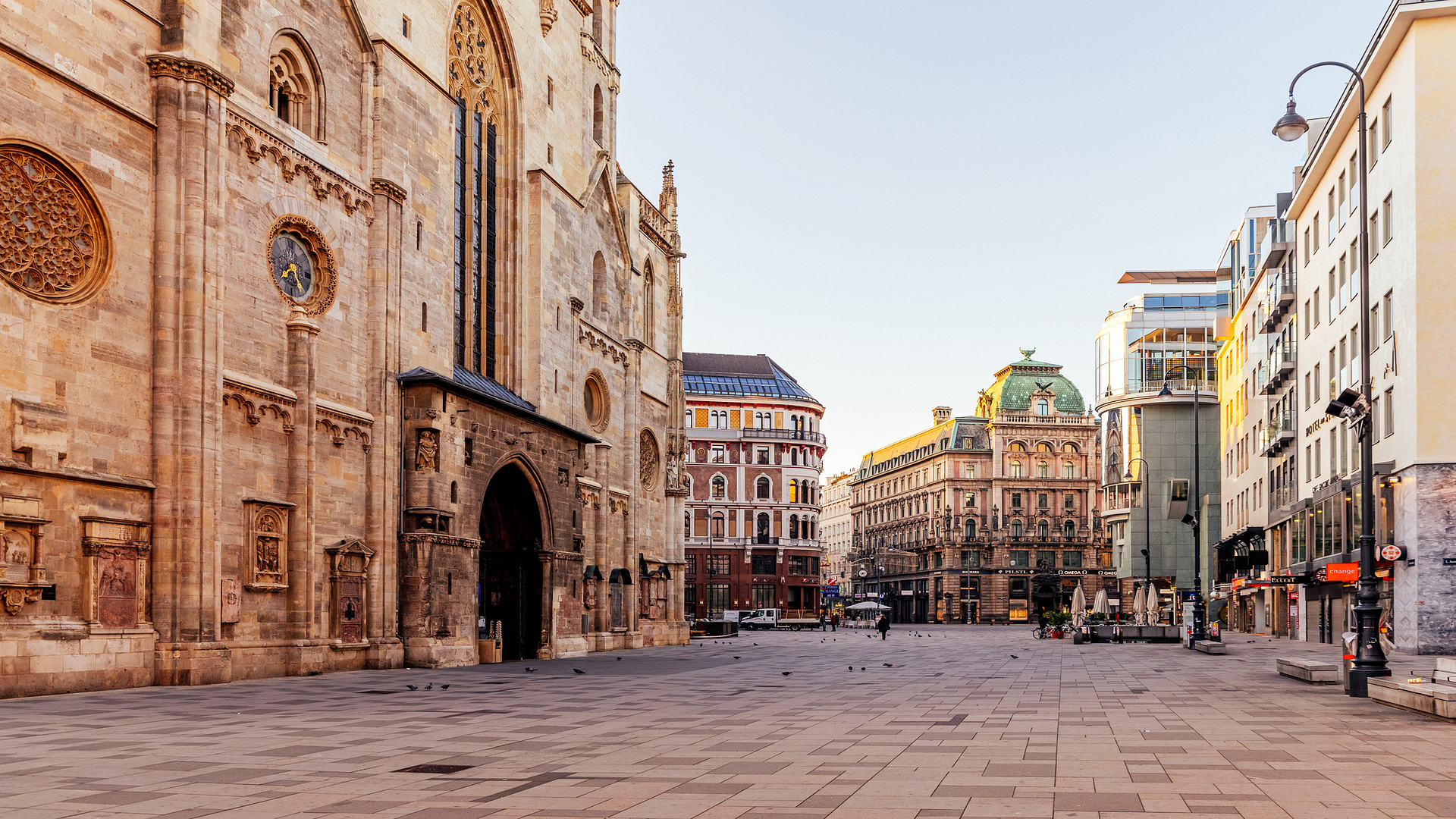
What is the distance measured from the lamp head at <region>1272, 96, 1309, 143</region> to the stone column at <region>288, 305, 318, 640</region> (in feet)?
69.5

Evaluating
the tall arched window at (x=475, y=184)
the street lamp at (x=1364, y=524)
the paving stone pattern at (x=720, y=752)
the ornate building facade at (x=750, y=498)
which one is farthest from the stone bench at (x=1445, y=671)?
the ornate building facade at (x=750, y=498)

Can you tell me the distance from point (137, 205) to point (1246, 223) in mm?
72966

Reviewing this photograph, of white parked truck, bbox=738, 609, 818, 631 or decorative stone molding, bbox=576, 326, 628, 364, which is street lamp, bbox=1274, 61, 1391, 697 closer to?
decorative stone molding, bbox=576, 326, 628, 364

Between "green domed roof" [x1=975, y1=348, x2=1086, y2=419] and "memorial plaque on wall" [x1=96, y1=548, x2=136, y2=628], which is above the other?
"green domed roof" [x1=975, y1=348, x2=1086, y2=419]

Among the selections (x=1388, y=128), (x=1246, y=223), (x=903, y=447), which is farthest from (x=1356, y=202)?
(x=903, y=447)

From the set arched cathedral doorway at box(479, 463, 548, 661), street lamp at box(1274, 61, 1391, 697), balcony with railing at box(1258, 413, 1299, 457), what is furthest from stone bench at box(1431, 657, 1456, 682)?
balcony with railing at box(1258, 413, 1299, 457)

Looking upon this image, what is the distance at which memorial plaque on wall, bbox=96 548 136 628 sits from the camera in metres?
23.9

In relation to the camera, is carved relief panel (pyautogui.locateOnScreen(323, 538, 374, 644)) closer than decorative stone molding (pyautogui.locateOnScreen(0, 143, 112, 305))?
No

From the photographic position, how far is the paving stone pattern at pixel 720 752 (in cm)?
1106

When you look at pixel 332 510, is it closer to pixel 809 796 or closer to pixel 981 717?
pixel 981 717

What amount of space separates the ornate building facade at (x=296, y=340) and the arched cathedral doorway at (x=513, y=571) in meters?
0.09

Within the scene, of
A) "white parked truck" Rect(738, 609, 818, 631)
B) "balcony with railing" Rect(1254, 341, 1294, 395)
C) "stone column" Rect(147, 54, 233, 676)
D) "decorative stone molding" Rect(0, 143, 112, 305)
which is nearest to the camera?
"decorative stone molding" Rect(0, 143, 112, 305)

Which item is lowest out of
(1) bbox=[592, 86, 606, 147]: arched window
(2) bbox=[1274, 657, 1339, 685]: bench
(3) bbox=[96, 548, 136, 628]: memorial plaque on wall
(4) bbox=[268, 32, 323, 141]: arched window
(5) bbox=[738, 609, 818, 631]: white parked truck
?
(5) bbox=[738, 609, 818, 631]: white parked truck

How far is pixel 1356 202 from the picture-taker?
49.8 metres
